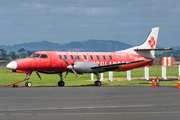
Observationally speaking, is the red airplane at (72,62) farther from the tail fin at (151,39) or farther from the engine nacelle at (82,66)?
the tail fin at (151,39)

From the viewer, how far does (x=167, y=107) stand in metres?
13.3

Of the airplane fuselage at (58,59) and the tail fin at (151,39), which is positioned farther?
the tail fin at (151,39)

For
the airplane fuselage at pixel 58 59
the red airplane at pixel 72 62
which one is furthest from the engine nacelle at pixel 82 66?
the airplane fuselage at pixel 58 59

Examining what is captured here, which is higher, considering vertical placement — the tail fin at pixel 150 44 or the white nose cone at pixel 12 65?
the tail fin at pixel 150 44

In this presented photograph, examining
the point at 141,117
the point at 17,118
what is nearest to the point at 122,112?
the point at 141,117

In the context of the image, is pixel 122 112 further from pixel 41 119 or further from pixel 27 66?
pixel 27 66

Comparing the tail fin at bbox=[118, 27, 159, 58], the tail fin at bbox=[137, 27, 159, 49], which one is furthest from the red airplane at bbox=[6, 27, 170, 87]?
the tail fin at bbox=[137, 27, 159, 49]

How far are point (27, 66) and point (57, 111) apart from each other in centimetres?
1581

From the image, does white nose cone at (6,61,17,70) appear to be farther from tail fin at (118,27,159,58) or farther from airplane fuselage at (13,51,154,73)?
tail fin at (118,27,159,58)

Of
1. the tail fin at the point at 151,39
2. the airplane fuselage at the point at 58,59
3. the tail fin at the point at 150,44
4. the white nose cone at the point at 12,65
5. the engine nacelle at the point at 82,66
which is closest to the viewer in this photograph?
the white nose cone at the point at 12,65

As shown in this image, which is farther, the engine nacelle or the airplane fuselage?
the engine nacelle

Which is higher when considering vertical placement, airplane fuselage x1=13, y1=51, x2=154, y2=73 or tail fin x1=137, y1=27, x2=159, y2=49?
tail fin x1=137, y1=27, x2=159, y2=49

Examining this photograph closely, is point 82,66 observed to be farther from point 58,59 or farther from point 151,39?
point 151,39

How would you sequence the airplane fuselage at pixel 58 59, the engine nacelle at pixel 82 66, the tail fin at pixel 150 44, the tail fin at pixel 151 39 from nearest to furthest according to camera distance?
the airplane fuselage at pixel 58 59, the engine nacelle at pixel 82 66, the tail fin at pixel 150 44, the tail fin at pixel 151 39
